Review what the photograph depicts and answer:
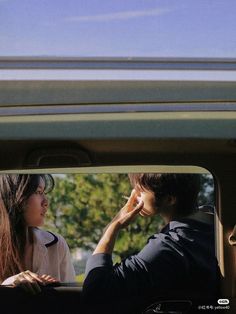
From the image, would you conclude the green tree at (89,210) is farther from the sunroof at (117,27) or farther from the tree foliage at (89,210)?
the sunroof at (117,27)

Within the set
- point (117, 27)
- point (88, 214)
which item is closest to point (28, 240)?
point (88, 214)

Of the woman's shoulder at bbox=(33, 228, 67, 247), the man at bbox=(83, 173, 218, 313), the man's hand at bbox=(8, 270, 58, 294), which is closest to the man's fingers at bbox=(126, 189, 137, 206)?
the man at bbox=(83, 173, 218, 313)

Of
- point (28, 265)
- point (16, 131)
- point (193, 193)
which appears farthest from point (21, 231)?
point (193, 193)

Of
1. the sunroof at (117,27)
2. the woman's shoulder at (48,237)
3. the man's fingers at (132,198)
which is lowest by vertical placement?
the woman's shoulder at (48,237)

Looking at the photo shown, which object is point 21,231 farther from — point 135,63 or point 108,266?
point 135,63

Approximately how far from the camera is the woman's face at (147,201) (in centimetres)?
319

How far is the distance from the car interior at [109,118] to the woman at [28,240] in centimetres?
4

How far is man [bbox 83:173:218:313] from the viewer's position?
3.18 metres

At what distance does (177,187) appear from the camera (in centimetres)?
324

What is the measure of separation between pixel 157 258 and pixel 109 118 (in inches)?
19.6

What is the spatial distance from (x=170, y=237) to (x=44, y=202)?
42cm

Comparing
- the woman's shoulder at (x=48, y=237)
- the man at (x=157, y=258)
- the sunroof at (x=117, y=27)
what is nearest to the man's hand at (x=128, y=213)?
the man at (x=157, y=258)

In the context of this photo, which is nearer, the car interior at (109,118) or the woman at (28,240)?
the car interior at (109,118)

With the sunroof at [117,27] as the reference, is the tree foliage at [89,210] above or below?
below
